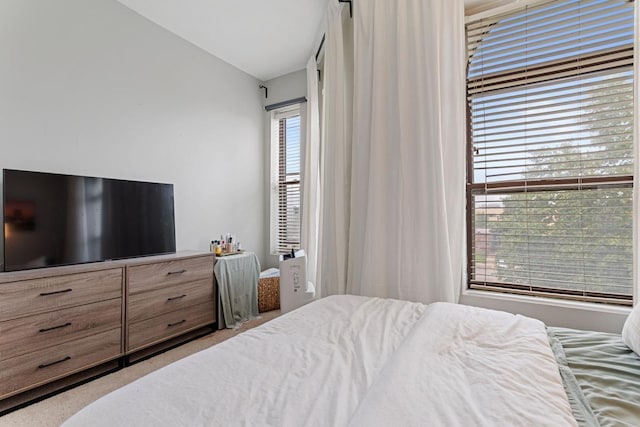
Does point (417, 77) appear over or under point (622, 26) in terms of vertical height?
under

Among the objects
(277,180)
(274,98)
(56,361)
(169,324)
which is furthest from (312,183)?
(56,361)

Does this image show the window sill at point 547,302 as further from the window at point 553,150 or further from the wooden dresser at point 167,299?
the wooden dresser at point 167,299

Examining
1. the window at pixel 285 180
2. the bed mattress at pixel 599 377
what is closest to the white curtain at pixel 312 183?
the window at pixel 285 180

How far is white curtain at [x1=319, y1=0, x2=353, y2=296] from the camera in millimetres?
2283

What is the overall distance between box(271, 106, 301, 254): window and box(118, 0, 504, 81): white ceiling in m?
0.71

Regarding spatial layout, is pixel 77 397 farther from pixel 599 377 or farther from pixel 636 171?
pixel 636 171

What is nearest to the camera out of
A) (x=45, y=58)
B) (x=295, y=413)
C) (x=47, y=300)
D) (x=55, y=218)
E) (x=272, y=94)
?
(x=295, y=413)

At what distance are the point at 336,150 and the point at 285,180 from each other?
163cm

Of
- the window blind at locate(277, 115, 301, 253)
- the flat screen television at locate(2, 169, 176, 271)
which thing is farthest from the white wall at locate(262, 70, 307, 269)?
the flat screen television at locate(2, 169, 176, 271)

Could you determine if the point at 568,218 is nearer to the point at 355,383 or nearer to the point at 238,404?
the point at 355,383

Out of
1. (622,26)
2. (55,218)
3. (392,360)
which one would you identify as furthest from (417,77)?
(55,218)

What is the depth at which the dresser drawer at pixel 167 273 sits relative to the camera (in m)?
2.12

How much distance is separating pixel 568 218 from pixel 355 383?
1.94 meters

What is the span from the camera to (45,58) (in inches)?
80.3
